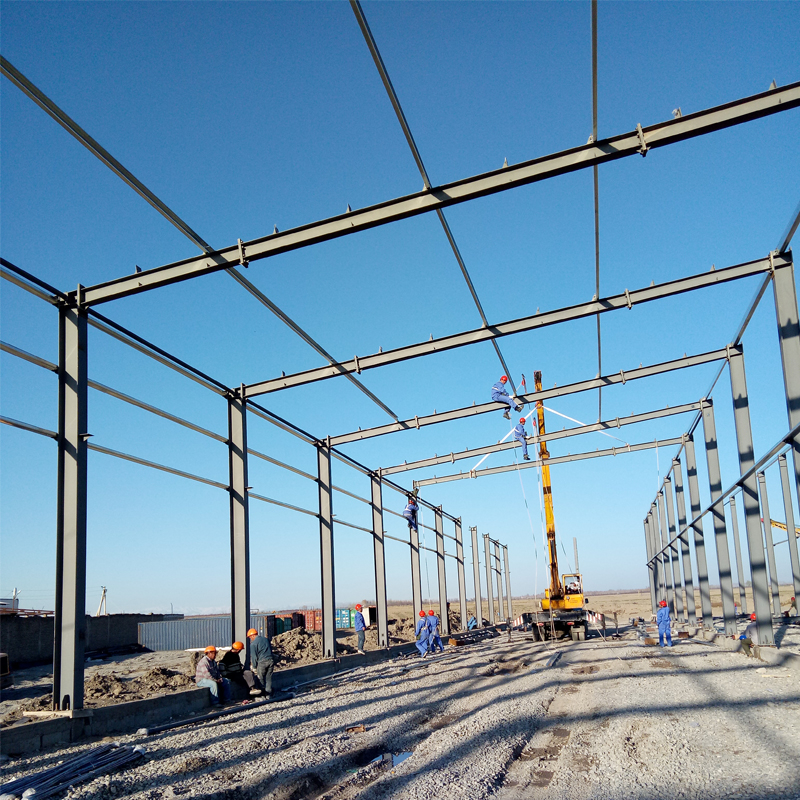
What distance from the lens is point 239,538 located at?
15797 millimetres

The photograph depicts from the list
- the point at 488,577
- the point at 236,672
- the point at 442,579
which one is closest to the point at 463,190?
the point at 236,672

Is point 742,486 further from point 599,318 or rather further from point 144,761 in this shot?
point 144,761

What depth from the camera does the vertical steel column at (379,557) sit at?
24.7 m

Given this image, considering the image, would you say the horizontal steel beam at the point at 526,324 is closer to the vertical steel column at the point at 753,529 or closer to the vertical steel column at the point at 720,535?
the vertical steel column at the point at 753,529

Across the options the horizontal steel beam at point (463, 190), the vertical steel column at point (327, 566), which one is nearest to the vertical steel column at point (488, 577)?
the vertical steel column at point (327, 566)

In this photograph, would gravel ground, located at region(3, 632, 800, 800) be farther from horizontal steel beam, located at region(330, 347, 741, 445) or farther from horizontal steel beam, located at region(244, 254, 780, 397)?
horizontal steel beam, located at region(330, 347, 741, 445)

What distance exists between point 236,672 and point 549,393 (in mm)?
11725

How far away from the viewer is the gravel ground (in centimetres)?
654

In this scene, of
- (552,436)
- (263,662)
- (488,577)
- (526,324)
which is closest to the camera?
(263,662)

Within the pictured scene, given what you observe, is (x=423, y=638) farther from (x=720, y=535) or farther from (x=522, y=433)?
(x=720, y=535)

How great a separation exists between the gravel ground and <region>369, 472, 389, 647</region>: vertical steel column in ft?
34.9

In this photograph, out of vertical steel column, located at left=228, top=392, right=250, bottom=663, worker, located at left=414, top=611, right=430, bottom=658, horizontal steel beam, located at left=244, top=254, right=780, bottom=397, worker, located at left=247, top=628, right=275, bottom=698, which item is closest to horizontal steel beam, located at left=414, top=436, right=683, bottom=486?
worker, located at left=414, top=611, right=430, bottom=658

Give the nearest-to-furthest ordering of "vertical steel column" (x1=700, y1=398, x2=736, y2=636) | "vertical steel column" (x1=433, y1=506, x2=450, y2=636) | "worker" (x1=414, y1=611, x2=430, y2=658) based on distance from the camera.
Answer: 1. "vertical steel column" (x1=700, y1=398, x2=736, y2=636)
2. "worker" (x1=414, y1=611, x2=430, y2=658)
3. "vertical steel column" (x1=433, y1=506, x2=450, y2=636)

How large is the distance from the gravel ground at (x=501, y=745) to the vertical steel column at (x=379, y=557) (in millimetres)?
10630
